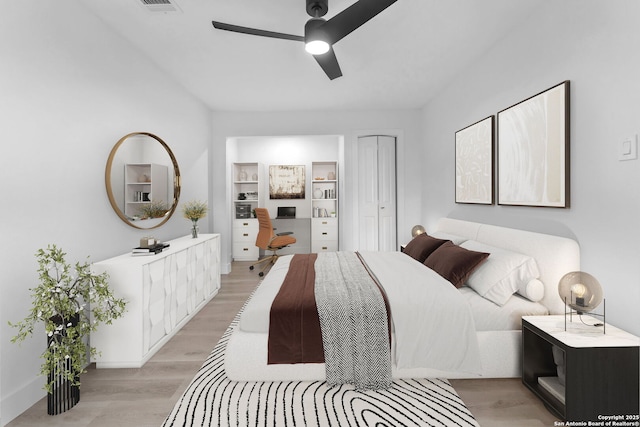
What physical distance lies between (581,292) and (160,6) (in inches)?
132

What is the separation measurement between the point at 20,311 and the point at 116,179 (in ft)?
3.91

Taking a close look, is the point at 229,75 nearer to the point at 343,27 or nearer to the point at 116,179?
the point at 116,179

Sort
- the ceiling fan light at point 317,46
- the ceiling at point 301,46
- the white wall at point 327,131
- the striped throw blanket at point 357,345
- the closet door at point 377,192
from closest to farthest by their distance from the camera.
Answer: the striped throw blanket at point 357,345 → the ceiling fan light at point 317,46 → the ceiling at point 301,46 → the white wall at point 327,131 → the closet door at point 377,192

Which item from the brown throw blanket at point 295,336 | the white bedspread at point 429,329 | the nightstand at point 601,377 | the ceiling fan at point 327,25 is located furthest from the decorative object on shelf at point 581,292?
the ceiling fan at point 327,25

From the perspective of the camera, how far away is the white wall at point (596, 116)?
5.68 feet

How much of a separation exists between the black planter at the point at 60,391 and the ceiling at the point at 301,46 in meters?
2.35

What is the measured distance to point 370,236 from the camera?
5.35 metres

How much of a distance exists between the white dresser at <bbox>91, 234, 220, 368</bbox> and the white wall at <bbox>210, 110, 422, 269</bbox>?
2134 mm

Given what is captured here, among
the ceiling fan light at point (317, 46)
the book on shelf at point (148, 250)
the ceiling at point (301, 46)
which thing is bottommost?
the book on shelf at point (148, 250)

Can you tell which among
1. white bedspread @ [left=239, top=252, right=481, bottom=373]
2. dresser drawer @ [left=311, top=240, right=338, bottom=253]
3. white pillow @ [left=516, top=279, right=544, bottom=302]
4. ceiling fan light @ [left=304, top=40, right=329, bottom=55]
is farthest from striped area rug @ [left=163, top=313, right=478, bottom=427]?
dresser drawer @ [left=311, top=240, right=338, bottom=253]

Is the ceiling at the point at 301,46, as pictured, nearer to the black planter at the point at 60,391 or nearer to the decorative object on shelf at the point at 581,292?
the decorative object on shelf at the point at 581,292

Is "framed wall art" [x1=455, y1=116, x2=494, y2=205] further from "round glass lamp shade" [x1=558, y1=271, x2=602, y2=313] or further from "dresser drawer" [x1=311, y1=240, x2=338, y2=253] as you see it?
"dresser drawer" [x1=311, y1=240, x2=338, y2=253]

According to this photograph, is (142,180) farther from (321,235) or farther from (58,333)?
(321,235)

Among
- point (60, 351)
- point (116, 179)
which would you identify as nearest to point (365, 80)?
point (116, 179)
